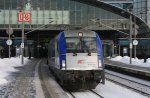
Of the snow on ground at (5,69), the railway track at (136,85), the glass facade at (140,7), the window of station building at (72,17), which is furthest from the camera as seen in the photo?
the glass facade at (140,7)

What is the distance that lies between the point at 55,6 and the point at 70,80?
8386cm

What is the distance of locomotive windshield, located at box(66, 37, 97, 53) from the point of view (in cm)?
2046

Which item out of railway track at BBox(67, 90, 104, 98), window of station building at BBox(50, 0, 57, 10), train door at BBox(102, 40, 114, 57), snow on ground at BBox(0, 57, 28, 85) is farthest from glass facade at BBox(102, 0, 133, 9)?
railway track at BBox(67, 90, 104, 98)

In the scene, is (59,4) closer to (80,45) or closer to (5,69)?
(5,69)

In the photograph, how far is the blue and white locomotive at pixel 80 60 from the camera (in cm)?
1961

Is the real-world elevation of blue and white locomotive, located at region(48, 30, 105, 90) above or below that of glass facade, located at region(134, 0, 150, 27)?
below

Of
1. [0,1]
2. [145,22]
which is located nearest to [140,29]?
[145,22]

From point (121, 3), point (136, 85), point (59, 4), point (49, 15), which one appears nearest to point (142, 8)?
point (121, 3)

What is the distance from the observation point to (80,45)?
20.6 m

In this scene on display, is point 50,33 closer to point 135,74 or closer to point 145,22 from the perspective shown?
point 145,22

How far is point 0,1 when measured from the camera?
100125 mm

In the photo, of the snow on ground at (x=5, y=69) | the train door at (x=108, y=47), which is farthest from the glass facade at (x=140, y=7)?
the snow on ground at (x=5, y=69)

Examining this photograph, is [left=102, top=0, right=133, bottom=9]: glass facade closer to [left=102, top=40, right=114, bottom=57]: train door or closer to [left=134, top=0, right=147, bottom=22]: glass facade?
[left=134, top=0, right=147, bottom=22]: glass facade

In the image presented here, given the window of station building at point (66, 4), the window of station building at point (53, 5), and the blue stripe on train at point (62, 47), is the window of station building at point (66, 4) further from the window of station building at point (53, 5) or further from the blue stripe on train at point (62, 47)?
the blue stripe on train at point (62, 47)
